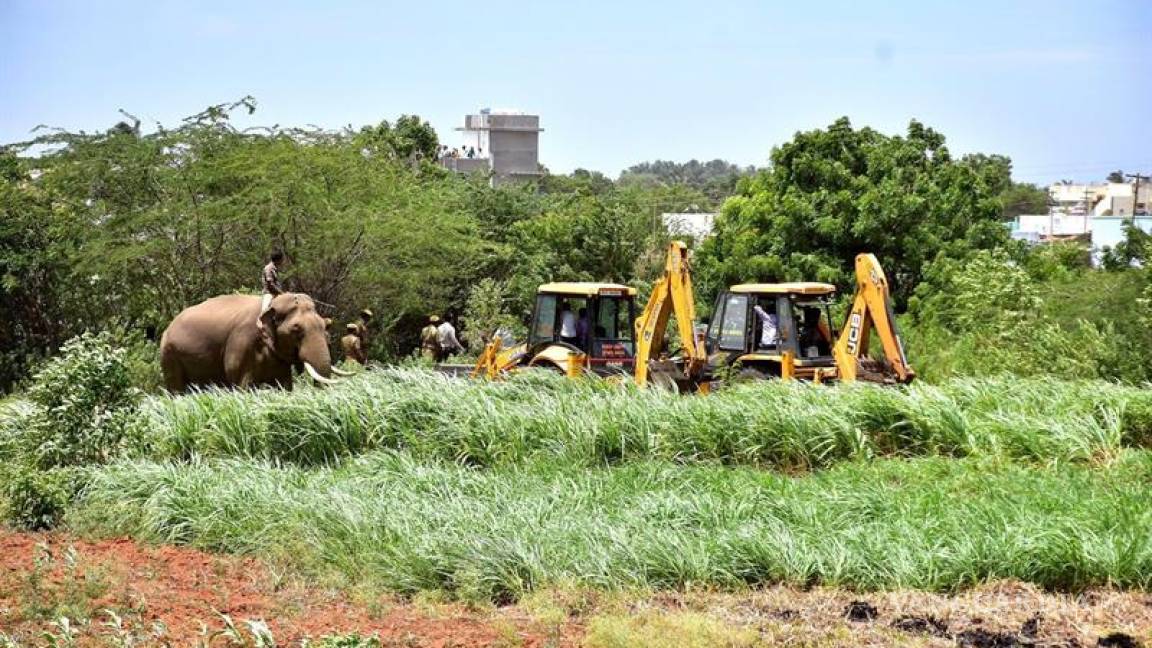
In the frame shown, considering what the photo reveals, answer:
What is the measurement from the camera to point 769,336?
827 inches

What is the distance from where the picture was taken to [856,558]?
9.98 meters

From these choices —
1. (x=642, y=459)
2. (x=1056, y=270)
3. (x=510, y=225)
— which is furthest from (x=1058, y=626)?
(x=510, y=225)

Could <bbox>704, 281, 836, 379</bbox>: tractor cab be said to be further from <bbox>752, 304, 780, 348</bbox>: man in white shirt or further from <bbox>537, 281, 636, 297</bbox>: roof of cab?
<bbox>537, 281, 636, 297</bbox>: roof of cab

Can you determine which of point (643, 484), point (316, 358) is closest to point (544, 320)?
point (316, 358)

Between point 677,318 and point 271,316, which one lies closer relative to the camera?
point 271,316

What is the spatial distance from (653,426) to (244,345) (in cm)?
699

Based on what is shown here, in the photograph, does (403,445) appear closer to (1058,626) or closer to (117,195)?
(1058,626)

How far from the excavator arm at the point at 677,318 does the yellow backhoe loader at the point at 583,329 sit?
606mm

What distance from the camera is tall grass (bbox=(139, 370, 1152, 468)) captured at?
14.6 metres

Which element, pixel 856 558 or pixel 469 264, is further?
pixel 469 264

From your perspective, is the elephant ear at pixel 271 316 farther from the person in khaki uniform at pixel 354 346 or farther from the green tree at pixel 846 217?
the green tree at pixel 846 217

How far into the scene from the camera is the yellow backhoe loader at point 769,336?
2041cm

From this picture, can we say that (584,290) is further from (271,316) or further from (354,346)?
(354,346)

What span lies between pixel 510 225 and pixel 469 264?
32.7 feet
